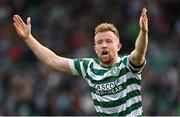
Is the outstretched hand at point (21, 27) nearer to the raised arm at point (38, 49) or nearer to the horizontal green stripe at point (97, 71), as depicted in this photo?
the raised arm at point (38, 49)

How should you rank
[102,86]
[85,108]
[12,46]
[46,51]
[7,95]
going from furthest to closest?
[12,46] < [7,95] < [85,108] < [46,51] < [102,86]

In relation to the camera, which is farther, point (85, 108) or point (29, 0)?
point (29, 0)

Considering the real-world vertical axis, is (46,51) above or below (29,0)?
below

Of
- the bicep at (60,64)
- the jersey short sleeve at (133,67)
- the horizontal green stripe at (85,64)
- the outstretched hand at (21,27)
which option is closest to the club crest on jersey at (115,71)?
the jersey short sleeve at (133,67)

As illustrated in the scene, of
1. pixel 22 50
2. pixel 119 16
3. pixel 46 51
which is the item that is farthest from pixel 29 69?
pixel 46 51

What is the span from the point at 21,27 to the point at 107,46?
1.11 m

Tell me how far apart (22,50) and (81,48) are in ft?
4.57

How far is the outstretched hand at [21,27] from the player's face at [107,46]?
860mm

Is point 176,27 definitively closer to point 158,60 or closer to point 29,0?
point 158,60

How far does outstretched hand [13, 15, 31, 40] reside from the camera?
8719 millimetres

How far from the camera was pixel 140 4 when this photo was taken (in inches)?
666

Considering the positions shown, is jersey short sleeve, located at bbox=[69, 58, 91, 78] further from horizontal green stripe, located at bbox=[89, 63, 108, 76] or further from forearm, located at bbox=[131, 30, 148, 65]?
forearm, located at bbox=[131, 30, 148, 65]

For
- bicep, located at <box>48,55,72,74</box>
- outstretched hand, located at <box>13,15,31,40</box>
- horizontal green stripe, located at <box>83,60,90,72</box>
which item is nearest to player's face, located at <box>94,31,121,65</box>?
horizontal green stripe, located at <box>83,60,90,72</box>

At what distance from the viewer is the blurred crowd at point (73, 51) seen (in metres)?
15.1
